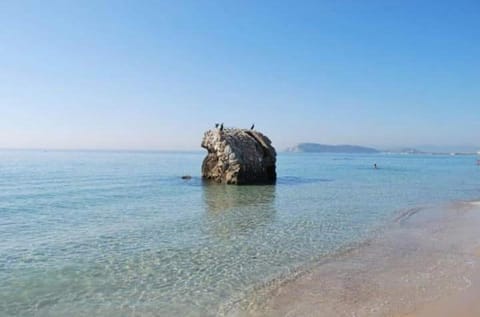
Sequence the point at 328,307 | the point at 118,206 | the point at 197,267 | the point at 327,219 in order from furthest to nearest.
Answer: the point at 118,206 < the point at 327,219 < the point at 197,267 < the point at 328,307

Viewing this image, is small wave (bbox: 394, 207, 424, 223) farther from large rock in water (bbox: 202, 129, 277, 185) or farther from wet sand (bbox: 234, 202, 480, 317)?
large rock in water (bbox: 202, 129, 277, 185)

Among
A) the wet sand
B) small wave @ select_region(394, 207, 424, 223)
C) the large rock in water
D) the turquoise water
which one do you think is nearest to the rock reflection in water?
the turquoise water

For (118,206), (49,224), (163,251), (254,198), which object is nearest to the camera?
(163,251)

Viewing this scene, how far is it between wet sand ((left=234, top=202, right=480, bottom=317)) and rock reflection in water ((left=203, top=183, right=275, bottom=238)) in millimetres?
5366

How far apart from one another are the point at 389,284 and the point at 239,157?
2798cm

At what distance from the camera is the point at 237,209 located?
21969 millimetres

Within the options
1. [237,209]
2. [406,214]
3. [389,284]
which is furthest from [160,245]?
[406,214]

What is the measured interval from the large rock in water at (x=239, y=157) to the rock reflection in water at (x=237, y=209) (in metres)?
4.14

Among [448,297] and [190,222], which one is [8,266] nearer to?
[190,222]

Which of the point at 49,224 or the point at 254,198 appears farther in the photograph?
the point at 254,198

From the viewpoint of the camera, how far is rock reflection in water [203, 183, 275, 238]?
16.7 m

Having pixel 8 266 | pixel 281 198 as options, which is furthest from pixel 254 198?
pixel 8 266

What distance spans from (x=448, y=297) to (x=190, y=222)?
11.6 metres

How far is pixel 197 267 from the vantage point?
11.0 m
